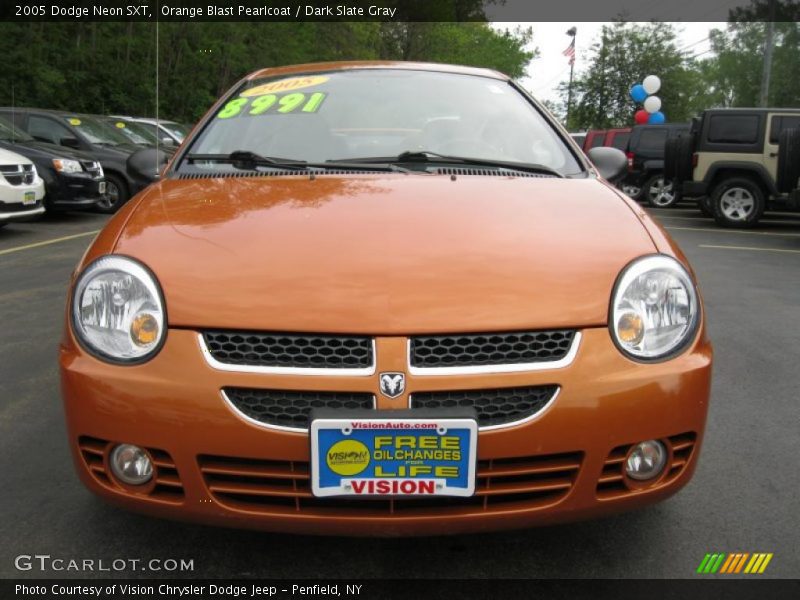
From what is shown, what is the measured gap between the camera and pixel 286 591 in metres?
2.03

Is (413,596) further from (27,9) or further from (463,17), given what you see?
(463,17)

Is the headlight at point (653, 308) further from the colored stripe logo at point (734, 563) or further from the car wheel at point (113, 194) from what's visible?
the car wheel at point (113, 194)

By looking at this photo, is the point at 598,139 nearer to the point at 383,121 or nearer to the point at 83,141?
the point at 83,141

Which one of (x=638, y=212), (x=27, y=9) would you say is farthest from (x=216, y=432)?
(x=27, y=9)

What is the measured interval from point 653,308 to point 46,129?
11.6m

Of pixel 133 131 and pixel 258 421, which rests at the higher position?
pixel 133 131

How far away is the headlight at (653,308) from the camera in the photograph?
6.34ft

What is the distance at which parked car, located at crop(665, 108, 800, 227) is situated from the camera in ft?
37.4

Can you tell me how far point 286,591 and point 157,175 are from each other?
195 cm

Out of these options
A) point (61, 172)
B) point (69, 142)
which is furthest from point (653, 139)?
A: point (61, 172)

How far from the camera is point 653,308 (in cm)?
199

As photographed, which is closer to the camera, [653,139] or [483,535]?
[483,535]

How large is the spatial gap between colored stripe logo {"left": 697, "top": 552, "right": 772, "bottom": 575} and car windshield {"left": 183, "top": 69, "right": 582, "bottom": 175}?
137 centimetres

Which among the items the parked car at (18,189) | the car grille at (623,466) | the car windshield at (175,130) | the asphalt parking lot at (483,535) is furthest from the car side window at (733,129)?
the car grille at (623,466)
